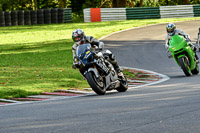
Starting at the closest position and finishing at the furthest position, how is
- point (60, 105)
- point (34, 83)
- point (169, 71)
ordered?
point (60, 105) → point (34, 83) → point (169, 71)

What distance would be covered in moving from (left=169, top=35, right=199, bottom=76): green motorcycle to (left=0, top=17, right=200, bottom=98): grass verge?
9.92 feet

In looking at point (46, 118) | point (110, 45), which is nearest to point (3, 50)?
point (110, 45)

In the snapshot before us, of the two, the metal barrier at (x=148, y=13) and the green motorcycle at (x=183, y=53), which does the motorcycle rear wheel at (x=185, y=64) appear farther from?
the metal barrier at (x=148, y=13)

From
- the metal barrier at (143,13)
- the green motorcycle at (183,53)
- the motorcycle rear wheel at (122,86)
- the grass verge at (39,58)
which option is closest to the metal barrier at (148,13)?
the metal barrier at (143,13)

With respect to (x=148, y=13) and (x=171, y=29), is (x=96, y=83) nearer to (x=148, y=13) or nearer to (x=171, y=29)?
(x=171, y=29)

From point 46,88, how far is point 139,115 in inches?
231

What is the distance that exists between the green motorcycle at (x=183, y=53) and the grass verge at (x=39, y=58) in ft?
9.92

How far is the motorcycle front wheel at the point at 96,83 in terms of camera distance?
1075cm

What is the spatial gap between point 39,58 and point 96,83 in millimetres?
11258

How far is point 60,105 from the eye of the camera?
30.4ft

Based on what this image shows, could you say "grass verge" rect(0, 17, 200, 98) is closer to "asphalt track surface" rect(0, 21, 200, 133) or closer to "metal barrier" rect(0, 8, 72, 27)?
"metal barrier" rect(0, 8, 72, 27)

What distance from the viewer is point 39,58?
2178 centimetres

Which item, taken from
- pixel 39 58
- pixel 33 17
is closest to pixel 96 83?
pixel 39 58

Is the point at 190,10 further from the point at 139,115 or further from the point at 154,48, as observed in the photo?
the point at 139,115
